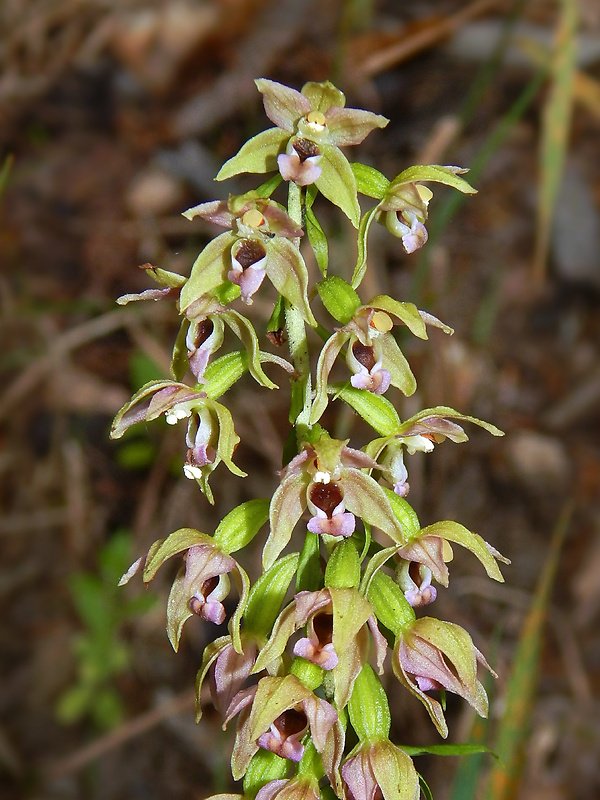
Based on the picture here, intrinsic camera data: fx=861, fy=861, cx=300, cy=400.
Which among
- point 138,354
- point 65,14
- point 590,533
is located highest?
point 65,14

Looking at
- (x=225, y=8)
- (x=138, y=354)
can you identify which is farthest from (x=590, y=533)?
(x=225, y=8)

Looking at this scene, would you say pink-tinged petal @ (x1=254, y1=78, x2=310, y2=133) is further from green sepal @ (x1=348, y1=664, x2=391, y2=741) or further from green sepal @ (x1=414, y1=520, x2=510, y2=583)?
green sepal @ (x1=348, y1=664, x2=391, y2=741)

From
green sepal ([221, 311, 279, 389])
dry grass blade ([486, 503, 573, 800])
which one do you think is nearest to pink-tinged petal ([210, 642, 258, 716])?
green sepal ([221, 311, 279, 389])

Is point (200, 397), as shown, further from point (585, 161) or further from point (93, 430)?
point (585, 161)

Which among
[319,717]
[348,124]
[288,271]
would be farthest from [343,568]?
[348,124]

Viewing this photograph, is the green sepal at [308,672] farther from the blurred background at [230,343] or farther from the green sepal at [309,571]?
the blurred background at [230,343]

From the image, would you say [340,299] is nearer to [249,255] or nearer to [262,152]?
[249,255]

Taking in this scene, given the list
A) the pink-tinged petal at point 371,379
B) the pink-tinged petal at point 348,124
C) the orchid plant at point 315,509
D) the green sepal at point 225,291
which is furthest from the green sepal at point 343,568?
the pink-tinged petal at point 348,124
